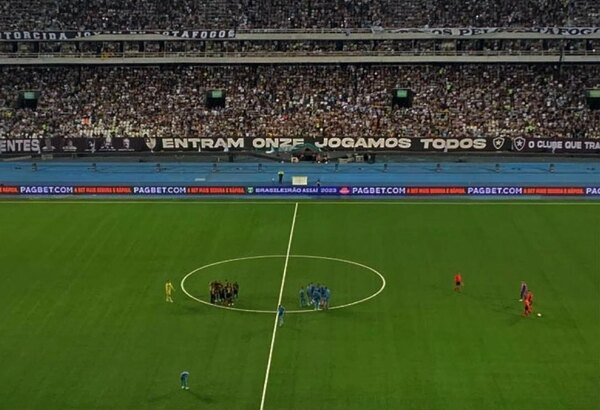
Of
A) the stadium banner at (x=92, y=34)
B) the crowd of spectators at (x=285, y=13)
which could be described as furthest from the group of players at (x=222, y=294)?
the crowd of spectators at (x=285, y=13)

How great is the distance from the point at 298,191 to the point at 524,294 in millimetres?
25562

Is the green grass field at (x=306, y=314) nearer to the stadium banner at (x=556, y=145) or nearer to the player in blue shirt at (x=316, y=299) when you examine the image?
the player in blue shirt at (x=316, y=299)

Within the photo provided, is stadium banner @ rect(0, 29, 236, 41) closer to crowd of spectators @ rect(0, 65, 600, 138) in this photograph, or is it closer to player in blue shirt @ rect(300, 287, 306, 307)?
crowd of spectators @ rect(0, 65, 600, 138)

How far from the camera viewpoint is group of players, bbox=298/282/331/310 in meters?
38.8

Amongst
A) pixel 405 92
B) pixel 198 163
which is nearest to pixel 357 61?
pixel 405 92

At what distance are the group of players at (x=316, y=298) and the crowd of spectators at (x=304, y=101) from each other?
1600 inches

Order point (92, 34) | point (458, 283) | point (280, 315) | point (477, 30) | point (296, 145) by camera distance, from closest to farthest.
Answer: point (280, 315), point (458, 283), point (296, 145), point (477, 30), point (92, 34)

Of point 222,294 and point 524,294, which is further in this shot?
point 222,294

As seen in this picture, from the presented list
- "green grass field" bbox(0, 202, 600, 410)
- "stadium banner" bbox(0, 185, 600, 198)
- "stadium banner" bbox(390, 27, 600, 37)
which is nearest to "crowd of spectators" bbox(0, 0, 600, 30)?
"stadium banner" bbox(390, 27, 600, 37)

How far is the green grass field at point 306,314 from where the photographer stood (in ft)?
101

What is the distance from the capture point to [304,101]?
8188 centimetres

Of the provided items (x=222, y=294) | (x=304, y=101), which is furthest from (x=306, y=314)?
(x=304, y=101)

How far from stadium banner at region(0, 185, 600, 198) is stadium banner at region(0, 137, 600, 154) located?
15.9 m

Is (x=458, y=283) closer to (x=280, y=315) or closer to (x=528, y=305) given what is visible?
(x=528, y=305)
